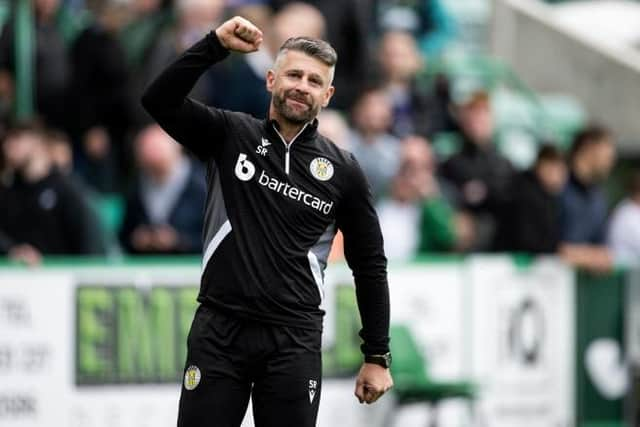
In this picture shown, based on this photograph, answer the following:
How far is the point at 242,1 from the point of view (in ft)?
47.0

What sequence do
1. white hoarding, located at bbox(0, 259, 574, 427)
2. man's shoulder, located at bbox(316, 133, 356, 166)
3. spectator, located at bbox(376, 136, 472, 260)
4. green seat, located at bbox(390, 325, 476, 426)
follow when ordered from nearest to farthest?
man's shoulder, located at bbox(316, 133, 356, 166)
white hoarding, located at bbox(0, 259, 574, 427)
green seat, located at bbox(390, 325, 476, 426)
spectator, located at bbox(376, 136, 472, 260)

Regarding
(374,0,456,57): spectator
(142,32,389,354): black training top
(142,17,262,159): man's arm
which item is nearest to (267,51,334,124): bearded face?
(142,32,389,354): black training top

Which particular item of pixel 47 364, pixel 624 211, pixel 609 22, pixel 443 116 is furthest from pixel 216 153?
pixel 609 22

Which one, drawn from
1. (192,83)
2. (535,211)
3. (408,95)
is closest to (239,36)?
(192,83)

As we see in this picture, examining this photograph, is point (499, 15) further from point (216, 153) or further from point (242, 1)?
point (216, 153)

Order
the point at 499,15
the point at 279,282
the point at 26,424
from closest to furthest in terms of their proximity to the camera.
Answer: the point at 279,282
the point at 26,424
the point at 499,15

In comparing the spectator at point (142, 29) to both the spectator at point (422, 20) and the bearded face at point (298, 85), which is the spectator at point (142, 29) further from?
the bearded face at point (298, 85)

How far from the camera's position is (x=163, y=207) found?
11539mm

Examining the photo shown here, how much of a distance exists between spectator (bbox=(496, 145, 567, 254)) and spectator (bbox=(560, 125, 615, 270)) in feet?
0.73

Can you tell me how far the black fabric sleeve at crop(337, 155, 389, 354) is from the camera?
7117 mm

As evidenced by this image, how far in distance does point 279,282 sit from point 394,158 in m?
6.35

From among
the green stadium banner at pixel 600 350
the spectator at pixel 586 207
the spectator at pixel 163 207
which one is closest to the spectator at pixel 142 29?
the spectator at pixel 163 207

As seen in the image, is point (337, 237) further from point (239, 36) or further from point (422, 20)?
point (422, 20)

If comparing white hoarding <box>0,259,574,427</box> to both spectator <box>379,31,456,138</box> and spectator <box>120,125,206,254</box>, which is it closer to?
spectator <box>120,125,206,254</box>
